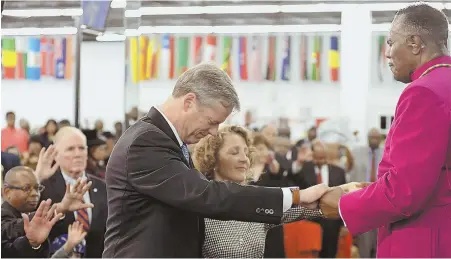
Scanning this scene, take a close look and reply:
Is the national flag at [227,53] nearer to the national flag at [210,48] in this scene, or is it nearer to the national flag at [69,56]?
the national flag at [210,48]

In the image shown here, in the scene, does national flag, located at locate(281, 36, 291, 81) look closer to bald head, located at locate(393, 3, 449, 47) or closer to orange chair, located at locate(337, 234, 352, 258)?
orange chair, located at locate(337, 234, 352, 258)

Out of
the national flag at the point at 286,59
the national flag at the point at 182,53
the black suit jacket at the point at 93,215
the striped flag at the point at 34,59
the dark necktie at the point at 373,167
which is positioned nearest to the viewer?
the black suit jacket at the point at 93,215

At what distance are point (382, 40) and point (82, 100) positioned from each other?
8266 mm

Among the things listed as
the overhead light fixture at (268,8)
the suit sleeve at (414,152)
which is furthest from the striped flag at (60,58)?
the suit sleeve at (414,152)

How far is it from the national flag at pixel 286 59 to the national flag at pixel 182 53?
1.79m

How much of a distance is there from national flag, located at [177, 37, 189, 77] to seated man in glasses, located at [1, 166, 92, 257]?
8974mm

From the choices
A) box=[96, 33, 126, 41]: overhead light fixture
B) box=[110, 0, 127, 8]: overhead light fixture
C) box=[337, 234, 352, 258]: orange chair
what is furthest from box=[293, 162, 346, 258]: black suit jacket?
box=[110, 0, 127, 8]: overhead light fixture

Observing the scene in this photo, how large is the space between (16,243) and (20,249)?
35 millimetres

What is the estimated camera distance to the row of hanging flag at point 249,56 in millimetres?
13250

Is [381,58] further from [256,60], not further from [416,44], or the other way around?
[416,44]

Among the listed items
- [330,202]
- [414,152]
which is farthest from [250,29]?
[414,152]

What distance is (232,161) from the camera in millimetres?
3467

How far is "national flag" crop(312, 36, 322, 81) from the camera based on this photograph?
1387 centimetres

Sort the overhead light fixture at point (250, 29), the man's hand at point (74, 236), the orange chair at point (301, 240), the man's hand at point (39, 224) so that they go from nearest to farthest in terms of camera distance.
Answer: the man's hand at point (39, 224) < the man's hand at point (74, 236) < the orange chair at point (301, 240) < the overhead light fixture at point (250, 29)
